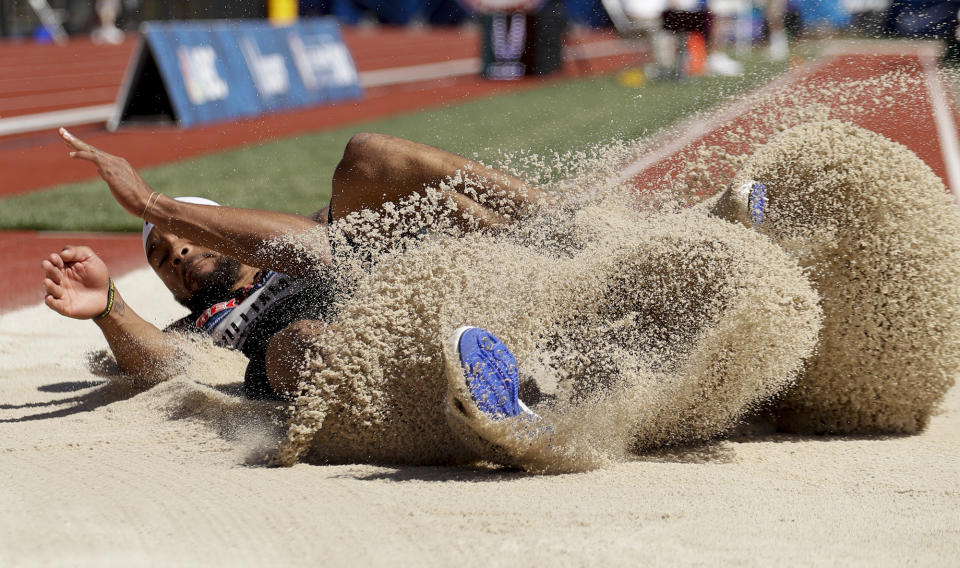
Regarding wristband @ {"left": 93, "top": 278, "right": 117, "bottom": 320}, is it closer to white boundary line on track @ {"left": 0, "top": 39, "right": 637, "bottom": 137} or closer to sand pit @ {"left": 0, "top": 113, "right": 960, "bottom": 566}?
sand pit @ {"left": 0, "top": 113, "right": 960, "bottom": 566}

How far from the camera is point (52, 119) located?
1254 cm

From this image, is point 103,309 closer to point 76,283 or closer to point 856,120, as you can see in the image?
point 76,283

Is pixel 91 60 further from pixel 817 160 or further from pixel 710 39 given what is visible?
pixel 817 160

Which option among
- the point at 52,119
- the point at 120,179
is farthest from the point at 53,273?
the point at 52,119

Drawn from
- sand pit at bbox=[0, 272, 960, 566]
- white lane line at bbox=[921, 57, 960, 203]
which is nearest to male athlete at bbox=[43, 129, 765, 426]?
sand pit at bbox=[0, 272, 960, 566]

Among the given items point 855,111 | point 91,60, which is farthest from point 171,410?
point 91,60

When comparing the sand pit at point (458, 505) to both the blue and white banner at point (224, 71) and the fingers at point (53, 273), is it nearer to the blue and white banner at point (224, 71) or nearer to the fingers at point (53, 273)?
the fingers at point (53, 273)

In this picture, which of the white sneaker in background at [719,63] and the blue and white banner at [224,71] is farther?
the white sneaker in background at [719,63]

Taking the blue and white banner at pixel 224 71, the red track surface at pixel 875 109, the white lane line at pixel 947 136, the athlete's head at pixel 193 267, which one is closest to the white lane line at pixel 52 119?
the blue and white banner at pixel 224 71

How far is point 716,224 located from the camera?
258 cm

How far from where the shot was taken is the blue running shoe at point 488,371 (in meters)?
2.25

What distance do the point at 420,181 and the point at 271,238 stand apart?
44 cm

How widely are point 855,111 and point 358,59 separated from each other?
2055cm

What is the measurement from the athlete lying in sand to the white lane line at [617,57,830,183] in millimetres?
454
